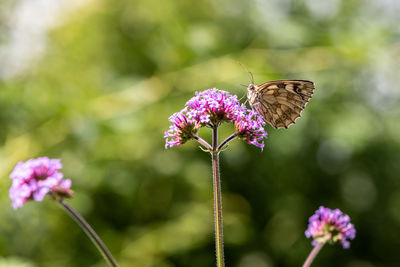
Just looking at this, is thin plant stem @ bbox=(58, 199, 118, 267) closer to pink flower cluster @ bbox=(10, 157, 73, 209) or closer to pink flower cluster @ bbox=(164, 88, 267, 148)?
pink flower cluster @ bbox=(10, 157, 73, 209)

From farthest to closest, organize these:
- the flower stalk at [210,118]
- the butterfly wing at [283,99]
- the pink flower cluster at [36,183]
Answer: the butterfly wing at [283,99] → the flower stalk at [210,118] → the pink flower cluster at [36,183]

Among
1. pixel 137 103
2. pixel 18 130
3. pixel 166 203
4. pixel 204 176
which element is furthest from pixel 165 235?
pixel 18 130

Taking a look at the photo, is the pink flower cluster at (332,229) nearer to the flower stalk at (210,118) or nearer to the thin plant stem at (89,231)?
the flower stalk at (210,118)

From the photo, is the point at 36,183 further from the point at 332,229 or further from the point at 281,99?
the point at 281,99

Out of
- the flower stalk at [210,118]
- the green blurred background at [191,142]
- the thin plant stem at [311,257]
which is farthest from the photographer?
the green blurred background at [191,142]

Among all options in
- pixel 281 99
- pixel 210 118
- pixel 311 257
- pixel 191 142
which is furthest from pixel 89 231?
pixel 191 142

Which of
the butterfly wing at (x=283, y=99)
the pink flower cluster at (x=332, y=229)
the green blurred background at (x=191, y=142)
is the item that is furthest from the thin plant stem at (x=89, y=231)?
the green blurred background at (x=191, y=142)

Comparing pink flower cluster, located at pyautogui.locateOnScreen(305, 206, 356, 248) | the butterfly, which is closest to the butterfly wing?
the butterfly
